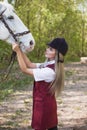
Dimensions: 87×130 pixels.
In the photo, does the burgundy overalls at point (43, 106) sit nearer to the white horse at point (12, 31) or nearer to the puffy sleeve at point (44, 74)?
the puffy sleeve at point (44, 74)

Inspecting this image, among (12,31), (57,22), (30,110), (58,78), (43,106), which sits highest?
(12,31)

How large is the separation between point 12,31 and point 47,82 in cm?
61

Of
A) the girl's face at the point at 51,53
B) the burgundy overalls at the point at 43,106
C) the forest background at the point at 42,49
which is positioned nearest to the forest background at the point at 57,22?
the forest background at the point at 42,49

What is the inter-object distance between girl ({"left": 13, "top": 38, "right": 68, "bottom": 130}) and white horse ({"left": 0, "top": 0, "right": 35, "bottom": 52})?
0.39ft

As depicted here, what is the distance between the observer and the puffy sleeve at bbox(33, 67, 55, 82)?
3836 mm

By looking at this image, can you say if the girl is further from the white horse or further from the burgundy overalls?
the white horse

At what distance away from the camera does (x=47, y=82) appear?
3904 mm

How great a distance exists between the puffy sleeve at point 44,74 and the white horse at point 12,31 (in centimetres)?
23

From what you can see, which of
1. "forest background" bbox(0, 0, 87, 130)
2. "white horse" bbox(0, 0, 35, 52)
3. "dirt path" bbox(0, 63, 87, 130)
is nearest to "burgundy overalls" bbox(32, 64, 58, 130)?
"white horse" bbox(0, 0, 35, 52)

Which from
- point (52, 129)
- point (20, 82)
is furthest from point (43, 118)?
point (20, 82)

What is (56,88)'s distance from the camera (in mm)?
3914

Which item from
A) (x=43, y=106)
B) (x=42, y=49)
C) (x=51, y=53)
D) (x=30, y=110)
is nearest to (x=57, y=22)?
(x=42, y=49)

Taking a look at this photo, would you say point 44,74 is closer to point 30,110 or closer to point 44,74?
point 44,74

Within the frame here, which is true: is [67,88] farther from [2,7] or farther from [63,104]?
[2,7]
